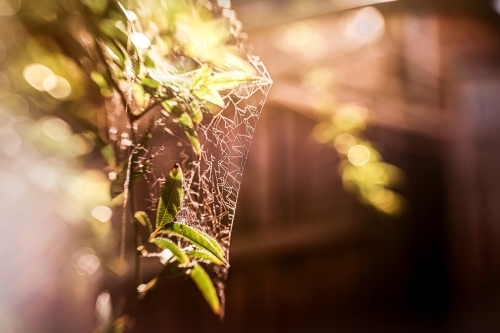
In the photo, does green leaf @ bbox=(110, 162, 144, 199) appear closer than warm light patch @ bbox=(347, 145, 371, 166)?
Yes

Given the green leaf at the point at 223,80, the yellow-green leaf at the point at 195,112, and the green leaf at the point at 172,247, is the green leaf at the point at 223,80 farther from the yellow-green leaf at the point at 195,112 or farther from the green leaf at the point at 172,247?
the green leaf at the point at 172,247

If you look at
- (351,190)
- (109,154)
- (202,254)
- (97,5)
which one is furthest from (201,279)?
(351,190)

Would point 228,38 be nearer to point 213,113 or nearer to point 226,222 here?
point 213,113

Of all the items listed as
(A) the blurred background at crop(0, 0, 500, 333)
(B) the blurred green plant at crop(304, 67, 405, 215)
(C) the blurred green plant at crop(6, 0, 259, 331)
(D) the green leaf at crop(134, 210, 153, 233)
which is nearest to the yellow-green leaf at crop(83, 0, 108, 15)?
(C) the blurred green plant at crop(6, 0, 259, 331)

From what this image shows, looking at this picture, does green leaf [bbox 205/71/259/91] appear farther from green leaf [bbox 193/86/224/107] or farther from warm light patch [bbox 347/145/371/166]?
warm light patch [bbox 347/145/371/166]

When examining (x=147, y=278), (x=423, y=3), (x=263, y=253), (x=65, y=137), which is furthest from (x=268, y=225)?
(x=423, y=3)

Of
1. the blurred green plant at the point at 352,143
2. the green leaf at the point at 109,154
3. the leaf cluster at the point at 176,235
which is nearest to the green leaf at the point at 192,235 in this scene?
the leaf cluster at the point at 176,235
